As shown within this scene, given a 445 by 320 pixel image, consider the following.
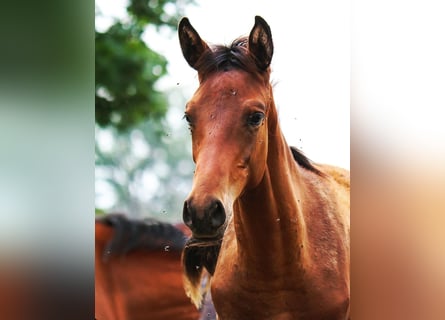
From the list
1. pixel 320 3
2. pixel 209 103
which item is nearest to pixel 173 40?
pixel 209 103

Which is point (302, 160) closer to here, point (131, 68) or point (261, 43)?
point (261, 43)

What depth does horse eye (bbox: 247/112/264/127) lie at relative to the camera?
5.76 feet

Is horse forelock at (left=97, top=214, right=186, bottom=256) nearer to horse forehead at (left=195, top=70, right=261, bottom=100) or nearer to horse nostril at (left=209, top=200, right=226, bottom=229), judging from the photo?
horse nostril at (left=209, top=200, right=226, bottom=229)

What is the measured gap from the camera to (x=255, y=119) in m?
1.77

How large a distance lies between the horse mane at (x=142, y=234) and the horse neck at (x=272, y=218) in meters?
0.27

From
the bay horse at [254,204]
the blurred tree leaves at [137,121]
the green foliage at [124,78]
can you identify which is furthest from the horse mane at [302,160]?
the green foliage at [124,78]

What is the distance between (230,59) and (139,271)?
2.82ft

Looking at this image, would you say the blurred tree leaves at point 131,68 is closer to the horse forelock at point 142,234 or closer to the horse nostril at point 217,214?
the horse forelock at point 142,234

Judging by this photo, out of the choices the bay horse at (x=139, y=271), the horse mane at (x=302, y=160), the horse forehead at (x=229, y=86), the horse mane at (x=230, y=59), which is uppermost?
the horse mane at (x=230, y=59)

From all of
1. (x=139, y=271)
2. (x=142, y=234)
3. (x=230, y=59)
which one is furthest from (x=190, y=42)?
(x=139, y=271)

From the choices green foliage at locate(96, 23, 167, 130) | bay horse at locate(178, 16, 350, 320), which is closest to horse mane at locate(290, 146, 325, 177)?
bay horse at locate(178, 16, 350, 320)

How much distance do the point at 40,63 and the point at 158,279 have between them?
36.0 inches

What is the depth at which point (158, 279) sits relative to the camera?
205 cm

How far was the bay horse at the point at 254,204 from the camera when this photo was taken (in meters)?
1.71
